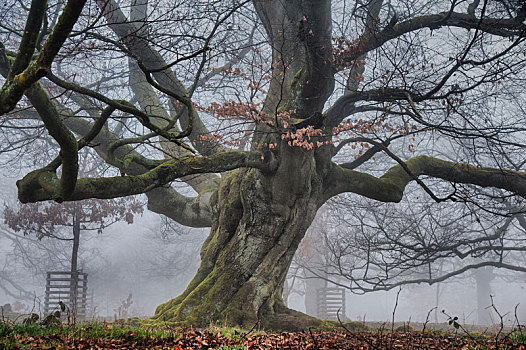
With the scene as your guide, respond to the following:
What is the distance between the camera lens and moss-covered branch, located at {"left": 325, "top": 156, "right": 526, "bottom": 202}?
829 centimetres

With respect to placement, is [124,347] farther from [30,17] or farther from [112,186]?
[30,17]

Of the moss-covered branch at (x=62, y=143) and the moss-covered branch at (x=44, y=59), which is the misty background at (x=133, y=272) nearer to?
the moss-covered branch at (x=62, y=143)

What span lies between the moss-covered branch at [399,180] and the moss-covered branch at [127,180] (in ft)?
7.91

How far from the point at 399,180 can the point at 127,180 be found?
5.83 metres

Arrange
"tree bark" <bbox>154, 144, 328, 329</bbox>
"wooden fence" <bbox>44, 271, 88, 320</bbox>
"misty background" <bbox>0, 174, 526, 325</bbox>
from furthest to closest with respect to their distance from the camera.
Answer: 1. "misty background" <bbox>0, 174, 526, 325</bbox>
2. "wooden fence" <bbox>44, 271, 88, 320</bbox>
3. "tree bark" <bbox>154, 144, 328, 329</bbox>

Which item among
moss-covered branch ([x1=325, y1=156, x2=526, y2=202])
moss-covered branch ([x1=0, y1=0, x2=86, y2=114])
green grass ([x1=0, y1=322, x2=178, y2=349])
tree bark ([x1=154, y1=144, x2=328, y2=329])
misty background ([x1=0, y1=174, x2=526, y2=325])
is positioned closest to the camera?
moss-covered branch ([x1=0, y1=0, x2=86, y2=114])

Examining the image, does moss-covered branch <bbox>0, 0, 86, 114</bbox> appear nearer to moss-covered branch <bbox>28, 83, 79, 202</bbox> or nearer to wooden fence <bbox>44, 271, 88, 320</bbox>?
moss-covered branch <bbox>28, 83, 79, 202</bbox>

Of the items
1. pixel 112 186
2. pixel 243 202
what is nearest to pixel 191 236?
pixel 243 202

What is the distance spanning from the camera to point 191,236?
107 feet

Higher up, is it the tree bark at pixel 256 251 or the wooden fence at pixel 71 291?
the tree bark at pixel 256 251

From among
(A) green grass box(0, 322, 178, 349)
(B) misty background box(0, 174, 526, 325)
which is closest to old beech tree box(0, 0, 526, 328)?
(A) green grass box(0, 322, 178, 349)

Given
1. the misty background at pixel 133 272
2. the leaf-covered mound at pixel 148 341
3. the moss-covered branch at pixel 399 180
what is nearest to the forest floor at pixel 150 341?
the leaf-covered mound at pixel 148 341

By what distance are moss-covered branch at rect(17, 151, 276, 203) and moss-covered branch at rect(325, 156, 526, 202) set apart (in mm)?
2411

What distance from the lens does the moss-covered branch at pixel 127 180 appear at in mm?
4973
